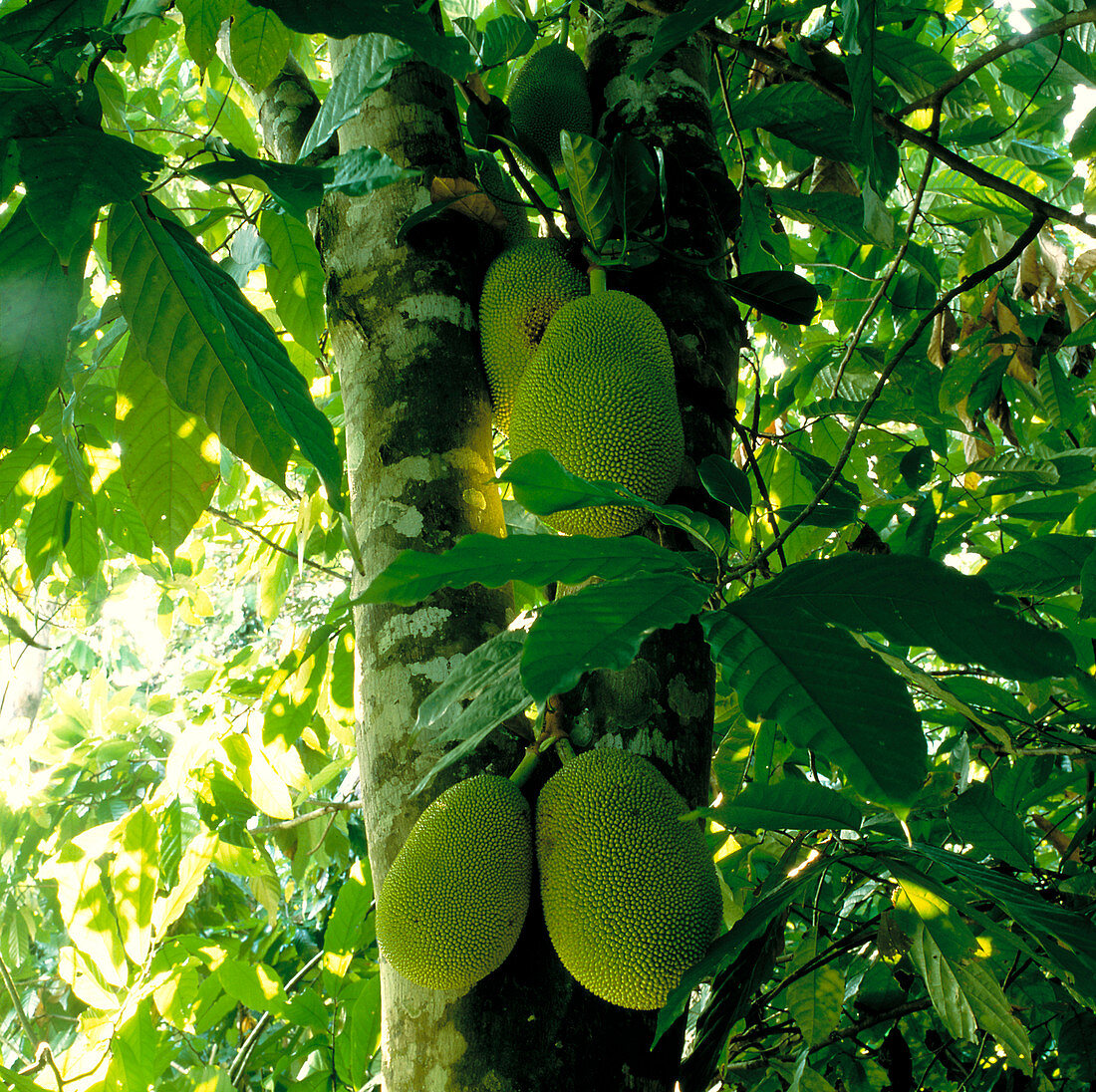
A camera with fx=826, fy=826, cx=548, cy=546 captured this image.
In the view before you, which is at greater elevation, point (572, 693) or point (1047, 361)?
point (572, 693)

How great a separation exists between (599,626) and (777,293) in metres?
0.77

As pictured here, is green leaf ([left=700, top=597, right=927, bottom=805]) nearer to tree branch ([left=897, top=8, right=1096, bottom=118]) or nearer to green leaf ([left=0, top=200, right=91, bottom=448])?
green leaf ([left=0, top=200, right=91, bottom=448])

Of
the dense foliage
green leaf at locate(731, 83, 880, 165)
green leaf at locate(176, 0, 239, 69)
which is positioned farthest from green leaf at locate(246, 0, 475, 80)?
green leaf at locate(731, 83, 880, 165)

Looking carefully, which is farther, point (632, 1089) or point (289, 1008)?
point (289, 1008)

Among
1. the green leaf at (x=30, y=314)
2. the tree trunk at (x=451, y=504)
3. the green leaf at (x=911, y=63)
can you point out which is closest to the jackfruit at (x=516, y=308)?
the tree trunk at (x=451, y=504)

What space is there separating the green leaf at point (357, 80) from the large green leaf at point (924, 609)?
Answer: 21.1 inches

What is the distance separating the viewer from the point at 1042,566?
0.98m

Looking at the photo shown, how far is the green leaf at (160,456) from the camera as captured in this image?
0.79m

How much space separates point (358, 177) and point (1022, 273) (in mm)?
1435

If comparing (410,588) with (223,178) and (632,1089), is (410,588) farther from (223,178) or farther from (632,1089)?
(632,1089)

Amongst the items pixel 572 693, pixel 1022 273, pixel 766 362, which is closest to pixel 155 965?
pixel 572 693

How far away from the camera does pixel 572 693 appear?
869mm

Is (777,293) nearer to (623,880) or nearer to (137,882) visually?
(623,880)

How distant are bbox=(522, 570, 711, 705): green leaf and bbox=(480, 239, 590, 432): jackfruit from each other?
23.8 inches
